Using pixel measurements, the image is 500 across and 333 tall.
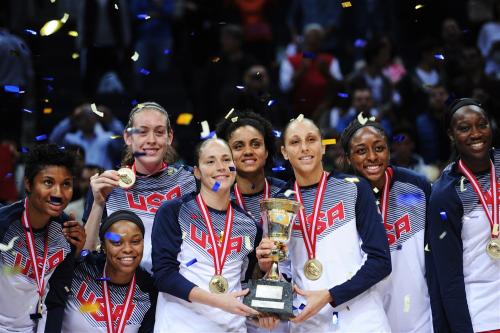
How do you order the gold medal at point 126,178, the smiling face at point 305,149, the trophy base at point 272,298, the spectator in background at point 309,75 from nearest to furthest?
1. the trophy base at point 272,298
2. the smiling face at point 305,149
3. the gold medal at point 126,178
4. the spectator in background at point 309,75

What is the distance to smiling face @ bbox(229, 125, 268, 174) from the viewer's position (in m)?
6.50

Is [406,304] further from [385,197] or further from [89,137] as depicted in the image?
[89,137]

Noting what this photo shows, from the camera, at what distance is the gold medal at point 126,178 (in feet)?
21.0

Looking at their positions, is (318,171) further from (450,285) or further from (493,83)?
(493,83)

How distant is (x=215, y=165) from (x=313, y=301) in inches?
40.3

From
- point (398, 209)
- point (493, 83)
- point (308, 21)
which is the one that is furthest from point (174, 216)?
point (308, 21)

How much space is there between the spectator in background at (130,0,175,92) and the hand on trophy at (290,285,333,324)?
234 inches

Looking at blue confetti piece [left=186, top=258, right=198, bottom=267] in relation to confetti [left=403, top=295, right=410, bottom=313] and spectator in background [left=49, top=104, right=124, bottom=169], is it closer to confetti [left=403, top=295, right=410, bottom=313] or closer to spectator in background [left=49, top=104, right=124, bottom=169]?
confetti [left=403, top=295, right=410, bottom=313]

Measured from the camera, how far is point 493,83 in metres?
10.4

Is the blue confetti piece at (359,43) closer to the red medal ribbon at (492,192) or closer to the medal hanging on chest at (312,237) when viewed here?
the red medal ribbon at (492,192)

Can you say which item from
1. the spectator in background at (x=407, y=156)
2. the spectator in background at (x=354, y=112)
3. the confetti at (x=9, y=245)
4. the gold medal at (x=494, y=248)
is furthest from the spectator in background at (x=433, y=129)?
the confetti at (x=9, y=245)

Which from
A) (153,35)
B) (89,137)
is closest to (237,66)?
(153,35)

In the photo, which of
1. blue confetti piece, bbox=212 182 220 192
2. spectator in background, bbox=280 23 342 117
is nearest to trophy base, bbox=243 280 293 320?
blue confetti piece, bbox=212 182 220 192

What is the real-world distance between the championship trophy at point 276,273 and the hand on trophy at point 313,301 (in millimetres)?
94
